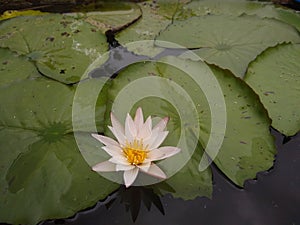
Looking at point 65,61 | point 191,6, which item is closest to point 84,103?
point 65,61

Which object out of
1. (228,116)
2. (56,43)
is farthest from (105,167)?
(56,43)

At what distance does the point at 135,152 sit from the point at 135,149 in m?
0.01

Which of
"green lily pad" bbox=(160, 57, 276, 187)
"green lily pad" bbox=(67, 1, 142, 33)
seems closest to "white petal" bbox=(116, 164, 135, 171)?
"green lily pad" bbox=(160, 57, 276, 187)

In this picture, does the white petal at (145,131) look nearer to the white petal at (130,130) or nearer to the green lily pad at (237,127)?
the white petal at (130,130)

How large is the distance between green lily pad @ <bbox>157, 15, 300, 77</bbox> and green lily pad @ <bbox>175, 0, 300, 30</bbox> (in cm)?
14

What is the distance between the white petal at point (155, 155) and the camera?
114 cm

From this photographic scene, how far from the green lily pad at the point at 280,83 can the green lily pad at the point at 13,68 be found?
1.07 metres

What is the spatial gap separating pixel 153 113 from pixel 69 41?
0.78 m

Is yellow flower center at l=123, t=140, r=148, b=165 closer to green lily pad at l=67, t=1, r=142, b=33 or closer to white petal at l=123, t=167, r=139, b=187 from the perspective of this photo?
white petal at l=123, t=167, r=139, b=187

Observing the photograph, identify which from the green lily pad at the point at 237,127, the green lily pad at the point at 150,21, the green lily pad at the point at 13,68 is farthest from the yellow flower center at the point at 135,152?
the green lily pad at the point at 150,21

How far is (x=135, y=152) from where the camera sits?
117cm

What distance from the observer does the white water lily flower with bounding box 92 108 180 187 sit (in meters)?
1.12

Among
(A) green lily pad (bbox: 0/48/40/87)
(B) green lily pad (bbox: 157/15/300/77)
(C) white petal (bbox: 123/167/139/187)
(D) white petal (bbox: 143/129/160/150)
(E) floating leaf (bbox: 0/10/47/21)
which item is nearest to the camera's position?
(C) white petal (bbox: 123/167/139/187)

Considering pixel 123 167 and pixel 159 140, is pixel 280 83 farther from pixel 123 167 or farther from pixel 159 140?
pixel 123 167
